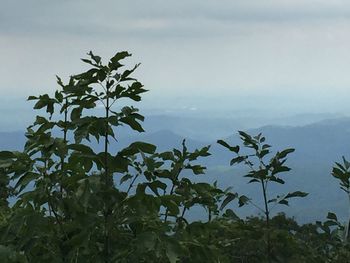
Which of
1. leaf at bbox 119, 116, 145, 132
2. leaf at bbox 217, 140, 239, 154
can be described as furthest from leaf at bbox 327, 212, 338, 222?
leaf at bbox 119, 116, 145, 132

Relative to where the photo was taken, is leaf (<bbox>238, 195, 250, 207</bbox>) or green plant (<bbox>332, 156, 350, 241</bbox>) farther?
green plant (<bbox>332, 156, 350, 241</bbox>)

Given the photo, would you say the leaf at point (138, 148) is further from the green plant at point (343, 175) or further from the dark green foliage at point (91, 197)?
the green plant at point (343, 175)

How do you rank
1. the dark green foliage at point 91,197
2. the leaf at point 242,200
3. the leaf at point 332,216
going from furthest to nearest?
the leaf at point 332,216 < the leaf at point 242,200 < the dark green foliage at point 91,197

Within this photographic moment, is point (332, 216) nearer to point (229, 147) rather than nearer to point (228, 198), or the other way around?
point (228, 198)

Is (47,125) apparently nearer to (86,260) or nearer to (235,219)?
(86,260)

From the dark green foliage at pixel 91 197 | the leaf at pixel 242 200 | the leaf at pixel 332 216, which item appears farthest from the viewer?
the leaf at pixel 332 216

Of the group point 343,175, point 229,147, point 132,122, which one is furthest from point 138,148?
point 343,175

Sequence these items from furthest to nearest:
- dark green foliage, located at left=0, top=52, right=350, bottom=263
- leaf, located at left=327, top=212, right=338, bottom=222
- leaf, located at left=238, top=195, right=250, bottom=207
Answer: leaf, located at left=327, top=212, right=338, bottom=222
leaf, located at left=238, top=195, right=250, bottom=207
dark green foliage, located at left=0, top=52, right=350, bottom=263

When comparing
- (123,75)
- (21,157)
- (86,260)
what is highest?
(123,75)

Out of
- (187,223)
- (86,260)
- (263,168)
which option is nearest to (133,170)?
(187,223)

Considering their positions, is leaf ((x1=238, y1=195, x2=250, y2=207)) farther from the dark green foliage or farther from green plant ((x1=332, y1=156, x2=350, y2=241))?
green plant ((x1=332, y1=156, x2=350, y2=241))

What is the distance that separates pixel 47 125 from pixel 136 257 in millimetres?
1317

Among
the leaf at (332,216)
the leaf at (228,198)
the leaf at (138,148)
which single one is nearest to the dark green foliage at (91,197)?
the leaf at (138,148)

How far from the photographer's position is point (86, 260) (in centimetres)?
364
